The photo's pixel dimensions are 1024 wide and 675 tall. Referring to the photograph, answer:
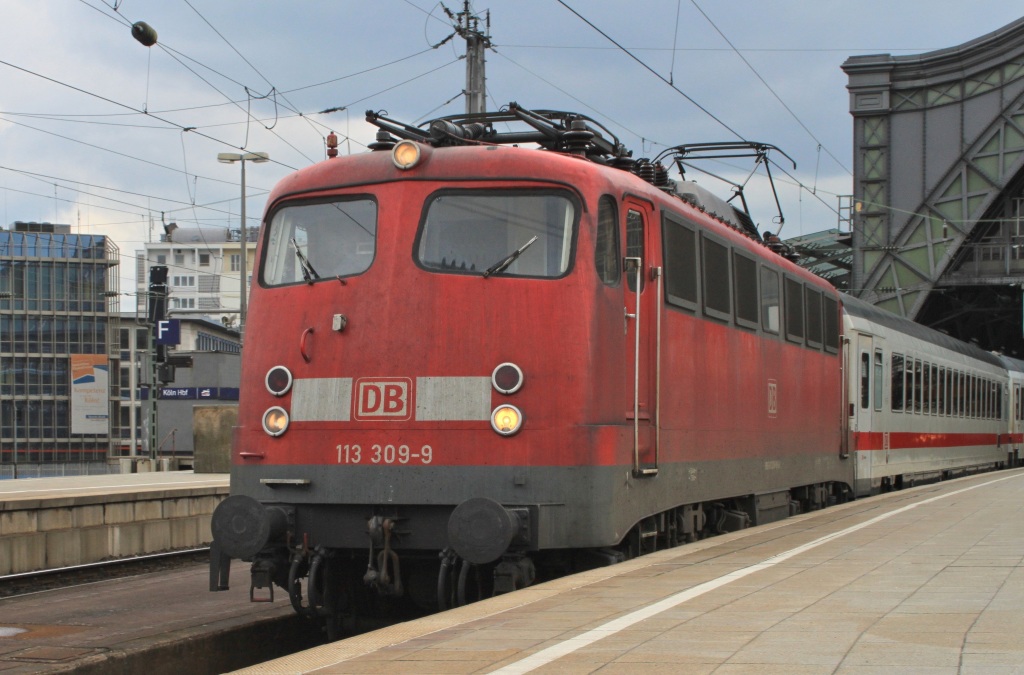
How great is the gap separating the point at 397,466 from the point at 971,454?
91.9 feet

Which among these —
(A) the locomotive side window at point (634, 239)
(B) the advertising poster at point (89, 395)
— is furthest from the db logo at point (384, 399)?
(B) the advertising poster at point (89, 395)

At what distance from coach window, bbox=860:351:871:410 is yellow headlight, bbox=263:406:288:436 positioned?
13.4m

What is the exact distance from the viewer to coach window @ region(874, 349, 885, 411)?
71.4 ft

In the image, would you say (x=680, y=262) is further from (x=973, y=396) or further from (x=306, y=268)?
(x=973, y=396)

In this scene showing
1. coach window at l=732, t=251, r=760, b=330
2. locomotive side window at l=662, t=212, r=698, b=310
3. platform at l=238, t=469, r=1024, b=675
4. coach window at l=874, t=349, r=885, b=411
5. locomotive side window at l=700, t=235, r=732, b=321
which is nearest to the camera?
platform at l=238, t=469, r=1024, b=675

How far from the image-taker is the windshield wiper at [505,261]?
29.1 ft

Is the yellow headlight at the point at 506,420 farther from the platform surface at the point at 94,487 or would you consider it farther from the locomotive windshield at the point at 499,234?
the platform surface at the point at 94,487

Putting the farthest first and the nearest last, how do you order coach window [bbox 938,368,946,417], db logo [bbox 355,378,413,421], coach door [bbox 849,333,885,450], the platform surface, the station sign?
1. the station sign
2. coach window [bbox 938,368,946,417]
3. coach door [bbox 849,333,885,450]
4. the platform surface
5. db logo [bbox 355,378,413,421]

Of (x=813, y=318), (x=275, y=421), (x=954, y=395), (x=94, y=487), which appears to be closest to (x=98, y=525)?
(x=94, y=487)

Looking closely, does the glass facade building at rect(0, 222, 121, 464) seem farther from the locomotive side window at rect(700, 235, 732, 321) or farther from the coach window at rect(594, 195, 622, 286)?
the coach window at rect(594, 195, 622, 286)

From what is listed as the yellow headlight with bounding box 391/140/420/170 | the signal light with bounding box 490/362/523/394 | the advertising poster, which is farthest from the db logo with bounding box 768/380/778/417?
the advertising poster

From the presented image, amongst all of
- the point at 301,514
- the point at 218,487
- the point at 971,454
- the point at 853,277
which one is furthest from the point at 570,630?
the point at 853,277

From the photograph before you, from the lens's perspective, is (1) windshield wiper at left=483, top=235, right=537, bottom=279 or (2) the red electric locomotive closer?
(2) the red electric locomotive

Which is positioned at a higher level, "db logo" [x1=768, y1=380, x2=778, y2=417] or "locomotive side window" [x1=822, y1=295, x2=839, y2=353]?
"locomotive side window" [x1=822, y1=295, x2=839, y2=353]
